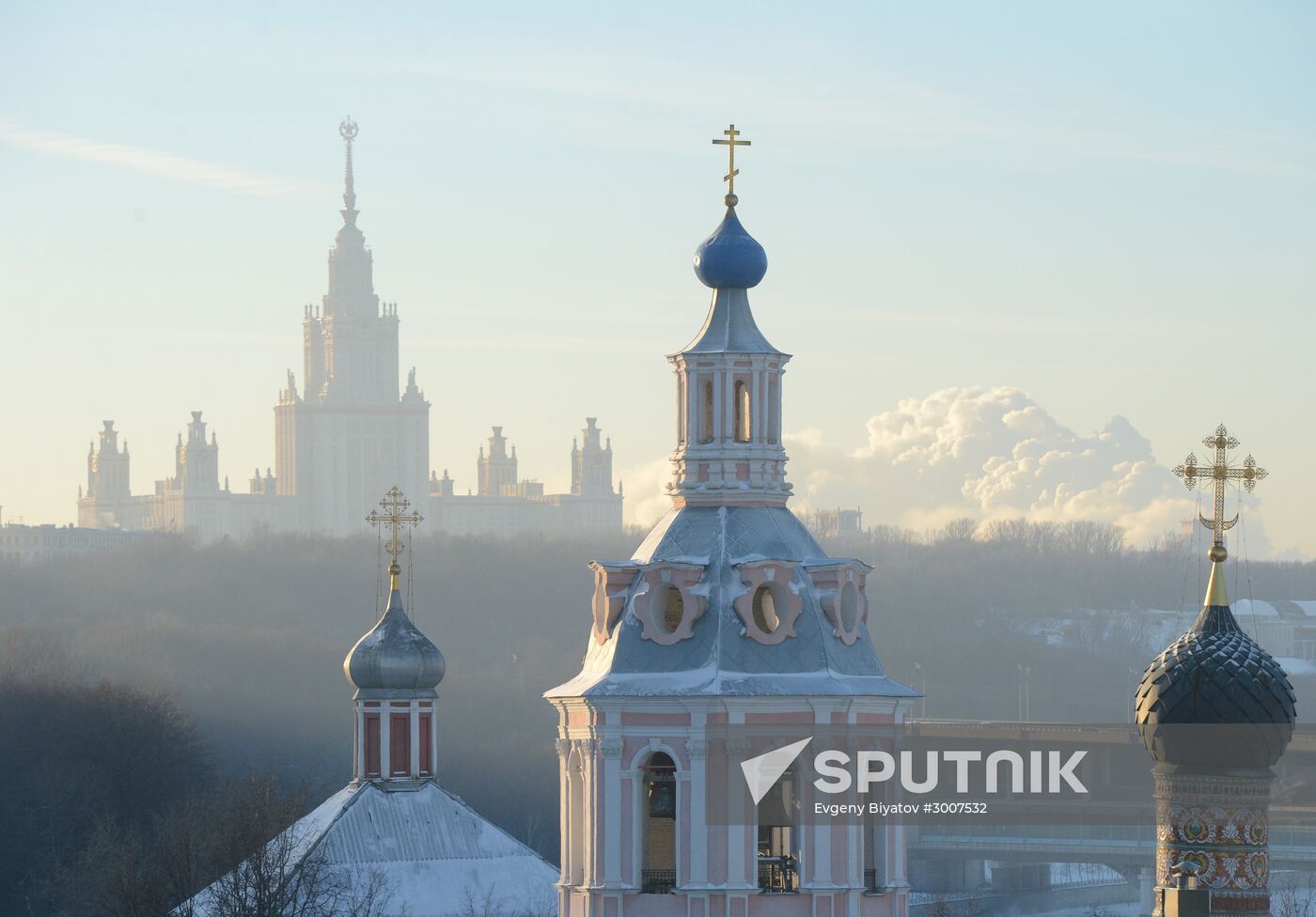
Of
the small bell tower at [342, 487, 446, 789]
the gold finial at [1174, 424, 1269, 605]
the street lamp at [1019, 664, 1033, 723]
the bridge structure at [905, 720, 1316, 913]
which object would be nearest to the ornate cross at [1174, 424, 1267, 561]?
the gold finial at [1174, 424, 1269, 605]

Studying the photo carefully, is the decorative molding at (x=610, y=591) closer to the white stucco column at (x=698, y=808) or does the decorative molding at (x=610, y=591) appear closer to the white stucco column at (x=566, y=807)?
the white stucco column at (x=566, y=807)

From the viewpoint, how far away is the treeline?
109500 mm

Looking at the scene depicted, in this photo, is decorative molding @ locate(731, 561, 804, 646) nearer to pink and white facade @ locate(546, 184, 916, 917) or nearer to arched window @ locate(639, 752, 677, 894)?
pink and white facade @ locate(546, 184, 916, 917)

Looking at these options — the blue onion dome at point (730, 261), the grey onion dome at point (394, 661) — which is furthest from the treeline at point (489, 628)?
the blue onion dome at point (730, 261)

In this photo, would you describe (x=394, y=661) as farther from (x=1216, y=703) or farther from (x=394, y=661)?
(x=1216, y=703)

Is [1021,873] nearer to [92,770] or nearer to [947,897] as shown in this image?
[947,897]

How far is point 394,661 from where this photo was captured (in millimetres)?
57625

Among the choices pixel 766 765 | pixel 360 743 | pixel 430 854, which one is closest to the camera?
pixel 766 765

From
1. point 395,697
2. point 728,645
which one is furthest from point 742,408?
point 395,697

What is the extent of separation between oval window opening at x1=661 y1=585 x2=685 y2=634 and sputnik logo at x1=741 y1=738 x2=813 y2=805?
167cm

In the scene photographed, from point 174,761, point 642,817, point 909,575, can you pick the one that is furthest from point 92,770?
point 909,575

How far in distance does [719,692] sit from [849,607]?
2112mm

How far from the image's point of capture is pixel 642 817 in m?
38.8

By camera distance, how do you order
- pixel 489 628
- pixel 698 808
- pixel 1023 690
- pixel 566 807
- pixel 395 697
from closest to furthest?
pixel 698 808
pixel 566 807
pixel 395 697
pixel 1023 690
pixel 489 628
